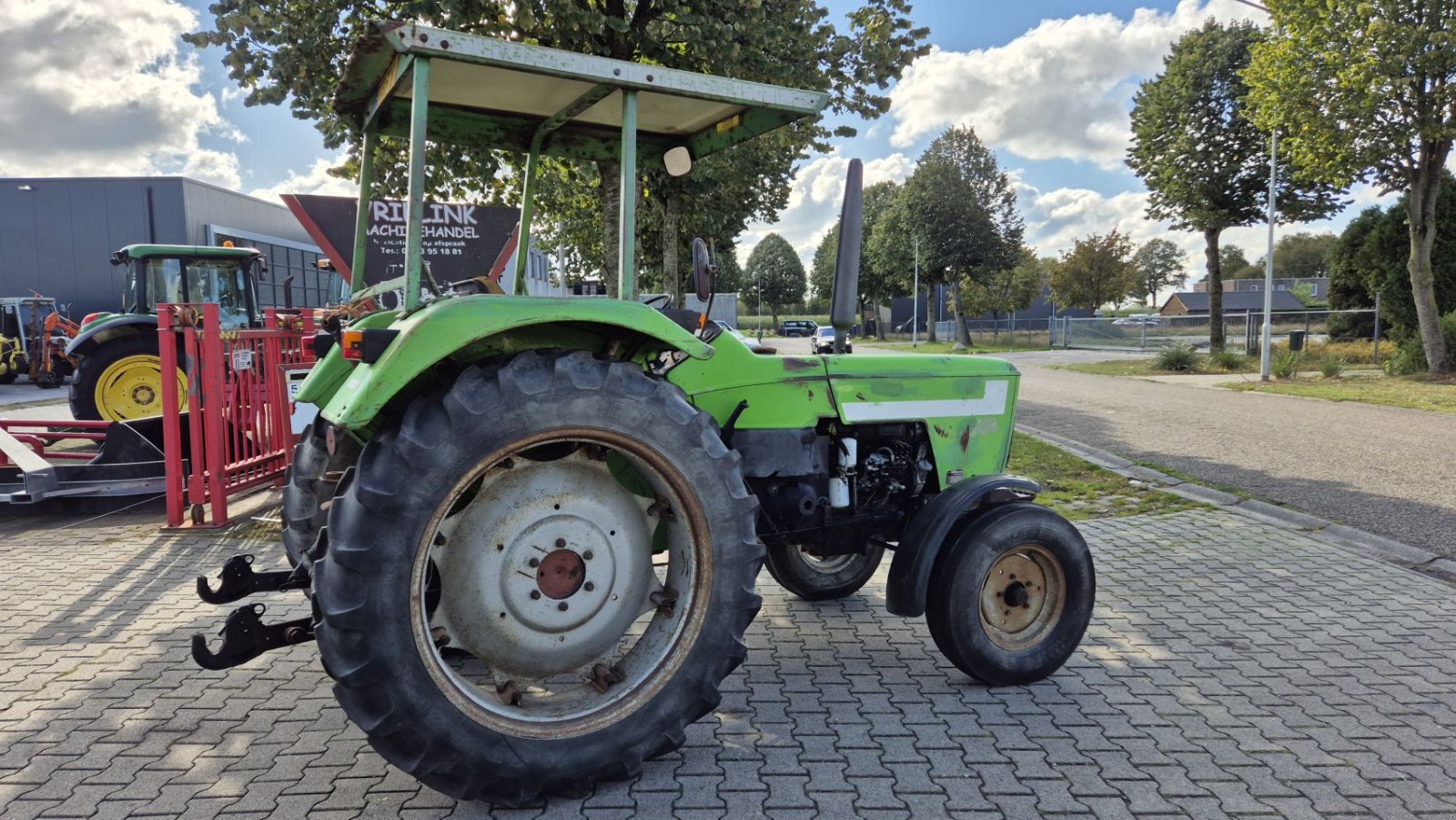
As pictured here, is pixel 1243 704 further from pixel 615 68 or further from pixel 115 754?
pixel 115 754

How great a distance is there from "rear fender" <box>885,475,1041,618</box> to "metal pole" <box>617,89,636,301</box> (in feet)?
5.10

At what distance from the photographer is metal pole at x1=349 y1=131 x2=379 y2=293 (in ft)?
12.2

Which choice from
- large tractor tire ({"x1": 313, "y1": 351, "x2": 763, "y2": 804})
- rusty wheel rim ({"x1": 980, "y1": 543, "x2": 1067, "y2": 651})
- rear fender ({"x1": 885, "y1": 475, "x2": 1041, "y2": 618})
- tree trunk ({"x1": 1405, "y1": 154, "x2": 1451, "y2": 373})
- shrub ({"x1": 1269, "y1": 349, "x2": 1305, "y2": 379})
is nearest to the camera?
large tractor tire ({"x1": 313, "y1": 351, "x2": 763, "y2": 804})

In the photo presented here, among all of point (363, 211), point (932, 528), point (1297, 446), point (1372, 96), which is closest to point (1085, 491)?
point (1297, 446)

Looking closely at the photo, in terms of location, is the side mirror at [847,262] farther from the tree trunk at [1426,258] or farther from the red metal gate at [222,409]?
the tree trunk at [1426,258]

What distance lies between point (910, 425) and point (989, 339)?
4704 centimetres

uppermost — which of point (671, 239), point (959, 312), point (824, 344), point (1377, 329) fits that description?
point (671, 239)

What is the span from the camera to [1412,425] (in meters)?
11.6

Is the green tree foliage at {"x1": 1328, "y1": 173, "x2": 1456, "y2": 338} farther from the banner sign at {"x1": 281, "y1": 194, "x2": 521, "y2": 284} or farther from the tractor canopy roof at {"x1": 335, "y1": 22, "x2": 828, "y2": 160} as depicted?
the tractor canopy roof at {"x1": 335, "y1": 22, "x2": 828, "y2": 160}

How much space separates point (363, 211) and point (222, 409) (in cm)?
359

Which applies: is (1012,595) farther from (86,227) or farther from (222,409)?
(86,227)

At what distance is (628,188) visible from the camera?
3.04 metres

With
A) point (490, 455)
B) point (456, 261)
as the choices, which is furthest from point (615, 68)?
point (456, 261)

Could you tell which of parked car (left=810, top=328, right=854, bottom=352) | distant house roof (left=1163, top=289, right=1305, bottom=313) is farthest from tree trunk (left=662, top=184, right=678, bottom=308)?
distant house roof (left=1163, top=289, right=1305, bottom=313)
